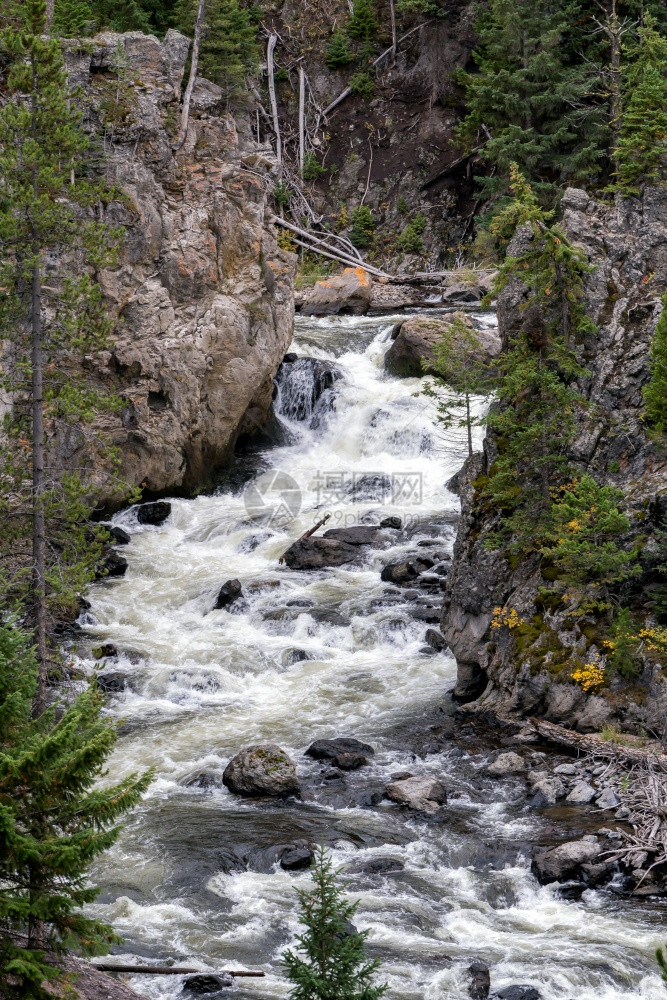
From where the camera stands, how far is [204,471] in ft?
98.6

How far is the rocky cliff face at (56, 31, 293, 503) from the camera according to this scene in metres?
27.2

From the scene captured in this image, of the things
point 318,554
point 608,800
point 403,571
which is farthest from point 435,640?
point 608,800

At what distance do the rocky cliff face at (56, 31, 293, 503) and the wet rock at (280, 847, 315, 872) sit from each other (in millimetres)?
15411

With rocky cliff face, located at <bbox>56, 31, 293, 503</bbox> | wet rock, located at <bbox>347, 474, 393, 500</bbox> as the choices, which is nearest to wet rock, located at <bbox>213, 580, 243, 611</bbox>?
rocky cliff face, located at <bbox>56, 31, 293, 503</bbox>

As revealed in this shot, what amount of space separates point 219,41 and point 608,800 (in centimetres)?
3332

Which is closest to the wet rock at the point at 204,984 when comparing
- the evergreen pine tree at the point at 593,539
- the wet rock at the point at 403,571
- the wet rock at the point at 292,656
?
the evergreen pine tree at the point at 593,539

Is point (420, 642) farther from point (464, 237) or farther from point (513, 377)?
point (464, 237)

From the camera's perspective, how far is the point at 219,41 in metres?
35.8

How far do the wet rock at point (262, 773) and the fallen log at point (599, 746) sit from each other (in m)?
4.31

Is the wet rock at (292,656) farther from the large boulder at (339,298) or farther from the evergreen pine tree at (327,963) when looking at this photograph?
the large boulder at (339,298)

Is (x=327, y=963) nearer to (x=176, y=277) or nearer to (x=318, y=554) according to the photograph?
(x=318, y=554)

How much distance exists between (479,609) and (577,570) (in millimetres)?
2654

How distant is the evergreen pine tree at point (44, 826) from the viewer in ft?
18.0

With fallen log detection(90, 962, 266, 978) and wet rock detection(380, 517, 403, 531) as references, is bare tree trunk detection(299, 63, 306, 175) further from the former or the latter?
fallen log detection(90, 962, 266, 978)
